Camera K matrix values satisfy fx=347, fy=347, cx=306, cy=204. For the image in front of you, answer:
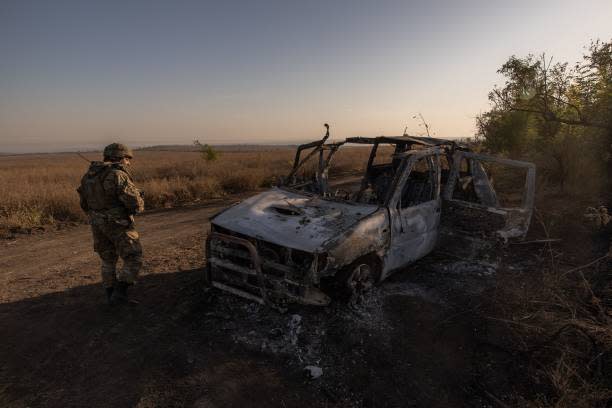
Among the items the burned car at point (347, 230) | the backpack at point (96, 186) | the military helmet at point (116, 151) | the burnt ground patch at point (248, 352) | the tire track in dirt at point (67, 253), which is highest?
the military helmet at point (116, 151)

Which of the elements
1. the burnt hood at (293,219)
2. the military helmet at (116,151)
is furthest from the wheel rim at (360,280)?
the military helmet at (116,151)

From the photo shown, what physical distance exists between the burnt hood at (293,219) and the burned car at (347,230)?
0.01 m

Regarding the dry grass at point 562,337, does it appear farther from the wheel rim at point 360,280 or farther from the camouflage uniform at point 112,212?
the camouflage uniform at point 112,212

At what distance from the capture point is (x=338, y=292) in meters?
3.81

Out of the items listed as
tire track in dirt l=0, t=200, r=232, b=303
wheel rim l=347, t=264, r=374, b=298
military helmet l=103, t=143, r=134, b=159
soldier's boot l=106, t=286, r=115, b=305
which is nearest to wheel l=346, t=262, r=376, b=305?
wheel rim l=347, t=264, r=374, b=298

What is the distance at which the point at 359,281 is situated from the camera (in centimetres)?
393

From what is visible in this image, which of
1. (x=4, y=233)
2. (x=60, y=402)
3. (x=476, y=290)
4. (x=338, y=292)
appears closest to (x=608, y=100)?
(x=476, y=290)

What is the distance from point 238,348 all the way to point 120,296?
6.09 ft

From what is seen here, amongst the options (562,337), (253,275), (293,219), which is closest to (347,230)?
(293,219)

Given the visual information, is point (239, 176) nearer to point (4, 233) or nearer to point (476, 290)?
point (4, 233)

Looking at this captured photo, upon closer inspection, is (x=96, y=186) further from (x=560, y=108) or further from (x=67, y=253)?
(x=560, y=108)

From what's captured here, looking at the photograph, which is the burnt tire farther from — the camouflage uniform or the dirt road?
the camouflage uniform

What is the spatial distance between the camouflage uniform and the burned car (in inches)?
38.4

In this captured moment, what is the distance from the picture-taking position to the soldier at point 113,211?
3988 mm
